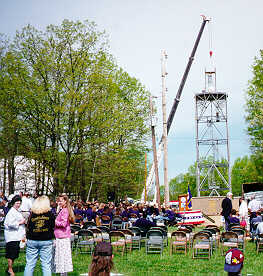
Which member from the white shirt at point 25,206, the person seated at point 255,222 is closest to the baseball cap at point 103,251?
the person seated at point 255,222

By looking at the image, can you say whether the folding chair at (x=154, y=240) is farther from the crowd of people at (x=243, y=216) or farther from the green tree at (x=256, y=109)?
the green tree at (x=256, y=109)

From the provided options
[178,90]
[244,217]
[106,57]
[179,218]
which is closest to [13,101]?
[106,57]

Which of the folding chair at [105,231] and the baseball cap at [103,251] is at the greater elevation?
the baseball cap at [103,251]

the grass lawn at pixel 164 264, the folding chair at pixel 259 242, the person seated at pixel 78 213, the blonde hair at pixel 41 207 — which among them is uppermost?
the blonde hair at pixel 41 207

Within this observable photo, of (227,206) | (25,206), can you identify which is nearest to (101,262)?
(227,206)

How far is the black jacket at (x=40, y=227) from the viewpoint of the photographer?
6805mm

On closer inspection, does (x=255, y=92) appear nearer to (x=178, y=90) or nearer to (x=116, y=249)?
(x=178, y=90)

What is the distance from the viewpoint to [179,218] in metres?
25.7

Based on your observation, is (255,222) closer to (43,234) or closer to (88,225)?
(88,225)

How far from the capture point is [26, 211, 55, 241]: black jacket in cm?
680

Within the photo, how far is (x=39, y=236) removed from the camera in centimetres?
682

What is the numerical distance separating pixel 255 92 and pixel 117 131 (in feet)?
32.8

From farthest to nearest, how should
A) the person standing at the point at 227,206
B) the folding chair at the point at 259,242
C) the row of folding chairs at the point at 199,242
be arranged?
the person standing at the point at 227,206, the folding chair at the point at 259,242, the row of folding chairs at the point at 199,242

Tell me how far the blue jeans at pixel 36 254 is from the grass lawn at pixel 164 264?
2390 millimetres
